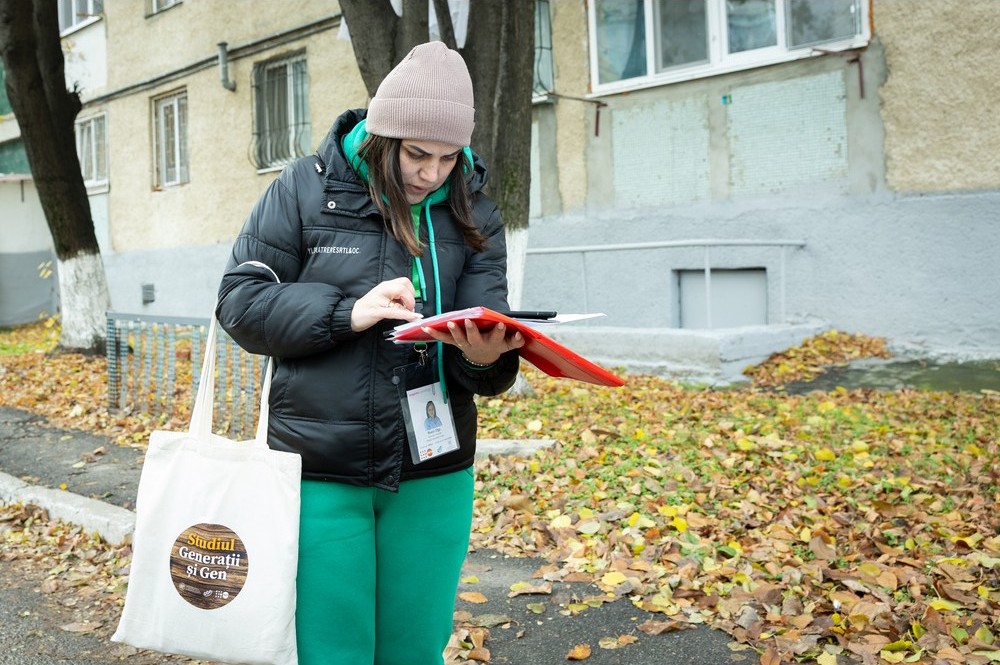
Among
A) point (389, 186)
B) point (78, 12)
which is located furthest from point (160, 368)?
point (78, 12)

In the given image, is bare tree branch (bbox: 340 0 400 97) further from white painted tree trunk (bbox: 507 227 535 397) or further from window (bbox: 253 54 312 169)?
window (bbox: 253 54 312 169)

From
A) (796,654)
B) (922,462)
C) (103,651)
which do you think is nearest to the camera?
(796,654)

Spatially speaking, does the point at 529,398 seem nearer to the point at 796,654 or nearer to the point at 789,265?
the point at 789,265

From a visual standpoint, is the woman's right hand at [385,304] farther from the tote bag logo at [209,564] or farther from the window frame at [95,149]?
the window frame at [95,149]

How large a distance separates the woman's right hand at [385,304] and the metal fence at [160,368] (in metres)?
5.17

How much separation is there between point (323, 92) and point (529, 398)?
8022mm

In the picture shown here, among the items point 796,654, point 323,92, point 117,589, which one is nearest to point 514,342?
point 796,654

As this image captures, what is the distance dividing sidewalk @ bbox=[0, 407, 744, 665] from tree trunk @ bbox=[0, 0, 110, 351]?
4.44 metres

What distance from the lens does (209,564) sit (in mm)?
2051

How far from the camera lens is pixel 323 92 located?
1404 centimetres

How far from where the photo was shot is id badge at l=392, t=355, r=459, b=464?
2172 mm

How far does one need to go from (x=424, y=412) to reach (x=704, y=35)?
917 cm

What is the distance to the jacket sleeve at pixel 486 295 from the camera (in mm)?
2248

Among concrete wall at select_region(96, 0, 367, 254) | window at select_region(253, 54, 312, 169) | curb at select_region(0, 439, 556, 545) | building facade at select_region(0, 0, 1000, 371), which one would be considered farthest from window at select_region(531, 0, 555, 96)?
curb at select_region(0, 439, 556, 545)
